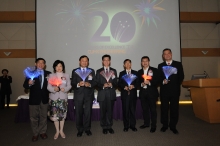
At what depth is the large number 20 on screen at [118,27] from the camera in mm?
5621

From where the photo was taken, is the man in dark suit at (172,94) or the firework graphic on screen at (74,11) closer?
the man in dark suit at (172,94)

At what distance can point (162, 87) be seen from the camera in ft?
11.4

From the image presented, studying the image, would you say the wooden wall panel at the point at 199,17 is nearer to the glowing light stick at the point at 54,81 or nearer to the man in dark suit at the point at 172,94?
the man in dark suit at the point at 172,94

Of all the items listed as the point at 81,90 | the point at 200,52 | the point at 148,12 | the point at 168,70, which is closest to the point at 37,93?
the point at 81,90

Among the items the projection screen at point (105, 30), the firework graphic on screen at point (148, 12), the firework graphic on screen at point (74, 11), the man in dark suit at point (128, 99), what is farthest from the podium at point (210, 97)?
the firework graphic on screen at point (74, 11)

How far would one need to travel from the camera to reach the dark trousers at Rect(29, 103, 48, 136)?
3010mm

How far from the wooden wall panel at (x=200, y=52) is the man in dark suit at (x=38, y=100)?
7354 millimetres

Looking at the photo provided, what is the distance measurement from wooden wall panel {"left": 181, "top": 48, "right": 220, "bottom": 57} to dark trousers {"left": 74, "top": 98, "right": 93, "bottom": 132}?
22.3 feet

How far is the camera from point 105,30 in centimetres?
563

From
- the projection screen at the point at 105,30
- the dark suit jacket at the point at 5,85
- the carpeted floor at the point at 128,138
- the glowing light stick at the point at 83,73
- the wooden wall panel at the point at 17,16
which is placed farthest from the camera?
the wooden wall panel at the point at 17,16

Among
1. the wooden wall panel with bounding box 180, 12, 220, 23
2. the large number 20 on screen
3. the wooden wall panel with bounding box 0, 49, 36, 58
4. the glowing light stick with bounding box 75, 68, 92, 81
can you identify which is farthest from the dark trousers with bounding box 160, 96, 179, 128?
the wooden wall panel with bounding box 0, 49, 36, 58

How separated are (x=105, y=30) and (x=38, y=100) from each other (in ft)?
11.6

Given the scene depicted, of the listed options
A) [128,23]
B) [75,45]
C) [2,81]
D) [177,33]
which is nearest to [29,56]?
[2,81]

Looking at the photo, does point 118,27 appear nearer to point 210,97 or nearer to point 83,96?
point 83,96
